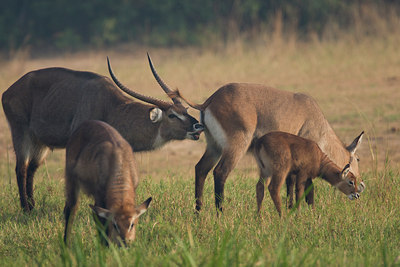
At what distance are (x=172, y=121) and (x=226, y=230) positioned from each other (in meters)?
1.77

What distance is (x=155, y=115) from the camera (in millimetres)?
5289

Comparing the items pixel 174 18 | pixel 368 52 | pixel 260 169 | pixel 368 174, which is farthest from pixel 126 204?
pixel 174 18

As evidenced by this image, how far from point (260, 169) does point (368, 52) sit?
8969 mm

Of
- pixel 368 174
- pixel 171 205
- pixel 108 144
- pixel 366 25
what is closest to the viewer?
pixel 108 144

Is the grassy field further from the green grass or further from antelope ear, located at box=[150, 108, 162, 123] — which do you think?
antelope ear, located at box=[150, 108, 162, 123]

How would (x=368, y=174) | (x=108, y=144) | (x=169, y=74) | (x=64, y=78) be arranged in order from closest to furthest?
1. (x=108, y=144)
2. (x=64, y=78)
3. (x=368, y=174)
4. (x=169, y=74)

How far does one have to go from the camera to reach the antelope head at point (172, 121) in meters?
5.28

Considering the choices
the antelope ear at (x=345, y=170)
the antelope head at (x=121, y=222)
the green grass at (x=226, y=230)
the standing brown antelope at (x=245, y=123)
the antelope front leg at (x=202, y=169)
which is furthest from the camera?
the antelope front leg at (x=202, y=169)

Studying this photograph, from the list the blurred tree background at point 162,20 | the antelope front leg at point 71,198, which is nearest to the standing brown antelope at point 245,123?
the antelope front leg at point 71,198

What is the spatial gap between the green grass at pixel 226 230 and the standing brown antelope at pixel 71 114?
1.32 feet

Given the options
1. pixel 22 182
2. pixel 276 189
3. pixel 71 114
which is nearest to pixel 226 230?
pixel 276 189

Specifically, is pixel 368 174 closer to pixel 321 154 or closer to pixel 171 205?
pixel 321 154

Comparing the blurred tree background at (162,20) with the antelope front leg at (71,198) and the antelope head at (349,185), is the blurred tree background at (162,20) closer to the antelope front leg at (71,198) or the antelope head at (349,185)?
the antelope head at (349,185)

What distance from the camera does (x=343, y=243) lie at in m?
4.32
